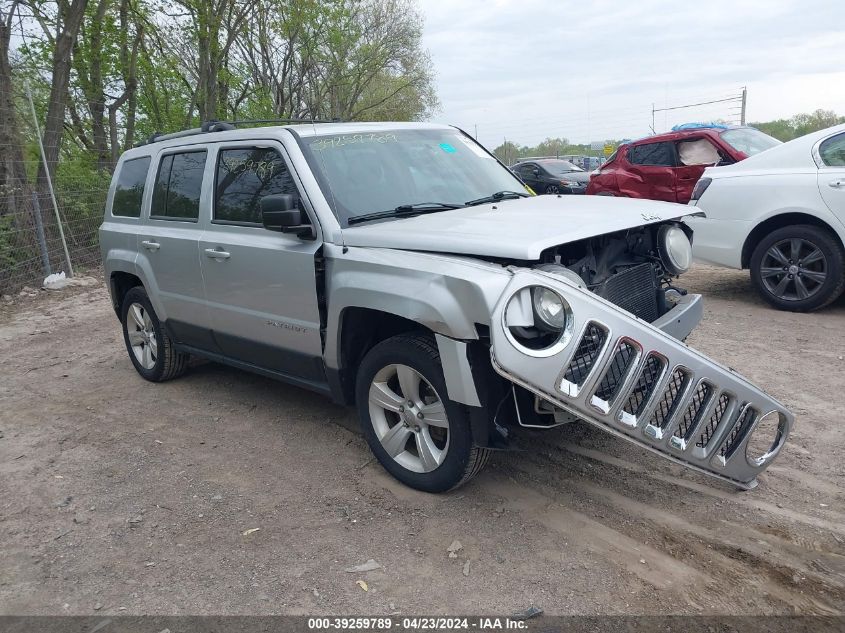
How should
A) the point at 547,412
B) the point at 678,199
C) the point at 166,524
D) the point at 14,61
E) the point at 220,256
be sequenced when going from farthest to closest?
the point at 14,61 < the point at 678,199 < the point at 220,256 < the point at 166,524 < the point at 547,412

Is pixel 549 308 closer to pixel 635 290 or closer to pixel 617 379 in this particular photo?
pixel 617 379

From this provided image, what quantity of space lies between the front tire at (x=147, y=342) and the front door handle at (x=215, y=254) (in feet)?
3.86

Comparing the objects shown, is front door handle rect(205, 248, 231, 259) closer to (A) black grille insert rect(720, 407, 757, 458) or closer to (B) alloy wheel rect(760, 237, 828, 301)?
(A) black grille insert rect(720, 407, 757, 458)

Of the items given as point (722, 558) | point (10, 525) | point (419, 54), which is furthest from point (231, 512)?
point (419, 54)

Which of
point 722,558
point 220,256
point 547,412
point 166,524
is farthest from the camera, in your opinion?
point 220,256

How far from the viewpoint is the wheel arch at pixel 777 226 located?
6395mm

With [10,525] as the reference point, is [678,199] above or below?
above

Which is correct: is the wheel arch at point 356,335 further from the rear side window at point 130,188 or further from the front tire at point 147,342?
the rear side window at point 130,188

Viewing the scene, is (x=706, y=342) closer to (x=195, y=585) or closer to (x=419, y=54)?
(x=195, y=585)

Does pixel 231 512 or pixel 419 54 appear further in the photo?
pixel 419 54

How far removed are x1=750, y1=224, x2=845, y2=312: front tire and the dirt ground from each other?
1419mm

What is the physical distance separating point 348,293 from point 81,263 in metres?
9.25

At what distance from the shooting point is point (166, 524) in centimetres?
357

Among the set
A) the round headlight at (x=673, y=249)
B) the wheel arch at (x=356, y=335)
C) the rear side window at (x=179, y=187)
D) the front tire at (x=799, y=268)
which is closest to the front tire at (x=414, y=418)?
the wheel arch at (x=356, y=335)
